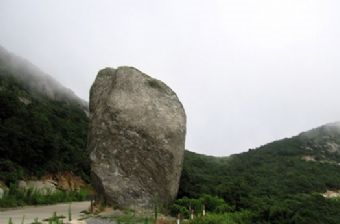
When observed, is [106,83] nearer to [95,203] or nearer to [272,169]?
[95,203]

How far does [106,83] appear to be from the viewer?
19609 mm

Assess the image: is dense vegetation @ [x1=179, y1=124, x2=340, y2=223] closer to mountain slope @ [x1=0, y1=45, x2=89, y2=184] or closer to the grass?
the grass

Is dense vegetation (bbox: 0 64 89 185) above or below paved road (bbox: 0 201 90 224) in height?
above

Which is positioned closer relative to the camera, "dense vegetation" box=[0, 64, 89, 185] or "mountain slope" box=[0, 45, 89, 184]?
"dense vegetation" box=[0, 64, 89, 185]

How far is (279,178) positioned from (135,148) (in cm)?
4370

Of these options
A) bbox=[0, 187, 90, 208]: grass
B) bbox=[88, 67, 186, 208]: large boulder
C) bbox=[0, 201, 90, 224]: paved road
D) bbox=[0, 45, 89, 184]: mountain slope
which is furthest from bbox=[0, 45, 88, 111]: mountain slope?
bbox=[88, 67, 186, 208]: large boulder

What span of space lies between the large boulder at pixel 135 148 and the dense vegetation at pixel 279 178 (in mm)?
2075

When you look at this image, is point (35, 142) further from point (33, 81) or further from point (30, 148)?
point (33, 81)

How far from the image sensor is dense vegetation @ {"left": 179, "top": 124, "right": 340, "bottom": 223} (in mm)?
15867

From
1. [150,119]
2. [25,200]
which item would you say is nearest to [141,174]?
[150,119]

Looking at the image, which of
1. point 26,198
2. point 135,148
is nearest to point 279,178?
point 26,198

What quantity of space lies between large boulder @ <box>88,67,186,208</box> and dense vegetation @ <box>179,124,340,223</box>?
2075 millimetres

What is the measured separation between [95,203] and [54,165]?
1917 centimetres

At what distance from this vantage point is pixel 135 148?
57.1 ft
